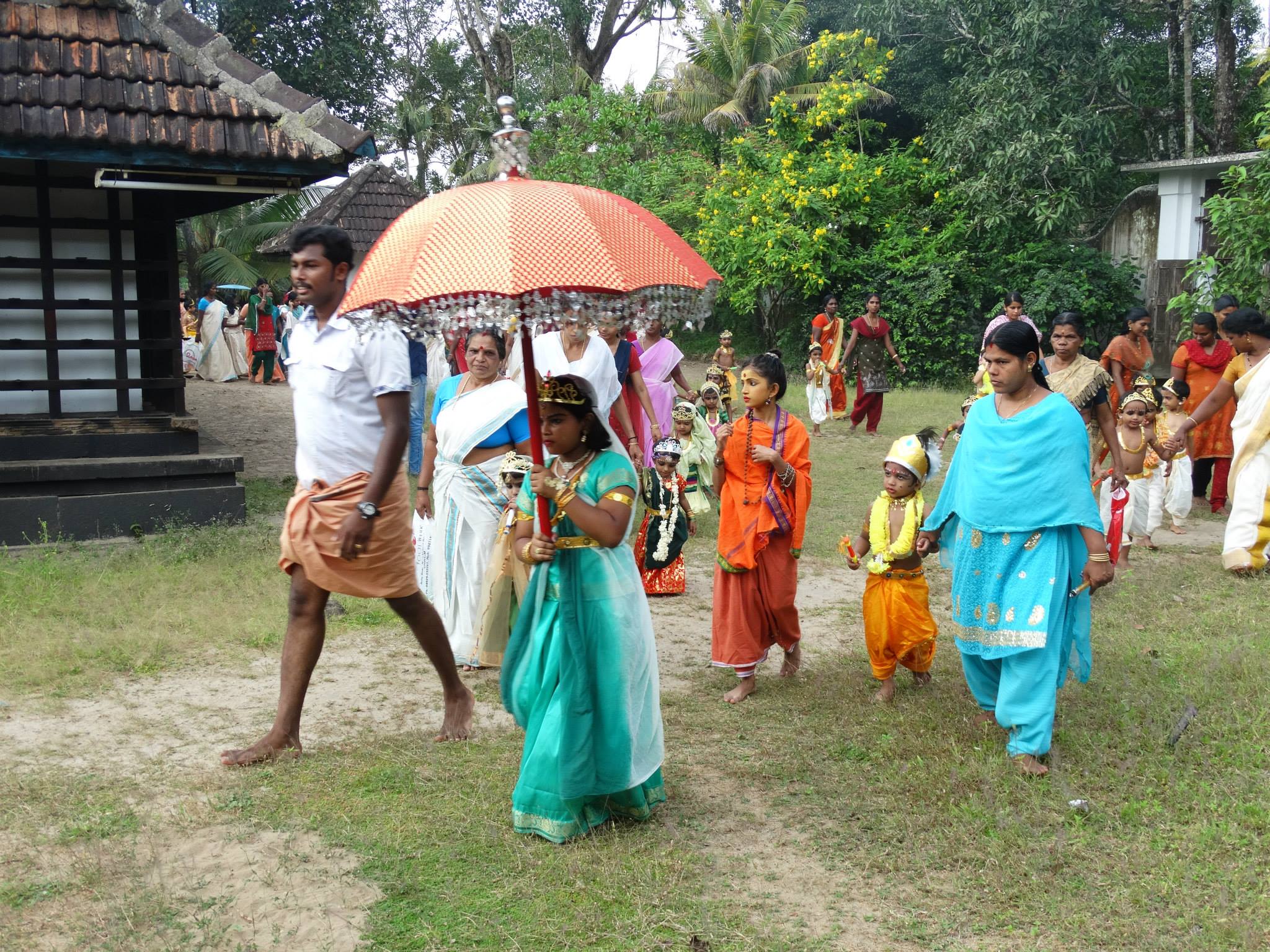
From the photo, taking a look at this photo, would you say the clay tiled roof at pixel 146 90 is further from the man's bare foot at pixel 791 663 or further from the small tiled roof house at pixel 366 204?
the small tiled roof house at pixel 366 204

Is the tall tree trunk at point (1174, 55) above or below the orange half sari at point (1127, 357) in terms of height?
above

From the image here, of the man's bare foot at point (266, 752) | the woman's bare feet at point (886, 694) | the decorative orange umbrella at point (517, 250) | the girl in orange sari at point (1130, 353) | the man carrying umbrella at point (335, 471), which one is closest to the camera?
the decorative orange umbrella at point (517, 250)

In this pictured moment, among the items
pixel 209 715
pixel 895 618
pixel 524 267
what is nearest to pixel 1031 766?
pixel 895 618

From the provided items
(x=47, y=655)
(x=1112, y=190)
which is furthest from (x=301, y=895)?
(x=1112, y=190)

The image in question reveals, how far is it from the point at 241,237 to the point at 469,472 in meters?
24.3

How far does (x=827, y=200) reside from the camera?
2114 cm

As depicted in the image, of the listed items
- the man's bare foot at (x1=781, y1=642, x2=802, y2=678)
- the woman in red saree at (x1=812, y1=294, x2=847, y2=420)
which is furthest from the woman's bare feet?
the woman in red saree at (x1=812, y1=294, x2=847, y2=420)

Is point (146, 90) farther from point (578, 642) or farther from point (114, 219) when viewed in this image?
point (578, 642)

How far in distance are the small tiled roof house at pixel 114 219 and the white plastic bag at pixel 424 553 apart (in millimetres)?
3139

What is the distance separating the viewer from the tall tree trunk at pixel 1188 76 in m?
18.7

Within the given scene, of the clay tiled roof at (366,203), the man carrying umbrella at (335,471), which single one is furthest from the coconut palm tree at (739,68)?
the man carrying umbrella at (335,471)

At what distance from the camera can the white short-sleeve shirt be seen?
4348 millimetres

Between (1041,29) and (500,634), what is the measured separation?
55.3ft

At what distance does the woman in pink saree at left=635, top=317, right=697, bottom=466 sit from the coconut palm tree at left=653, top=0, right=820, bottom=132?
15514 mm
